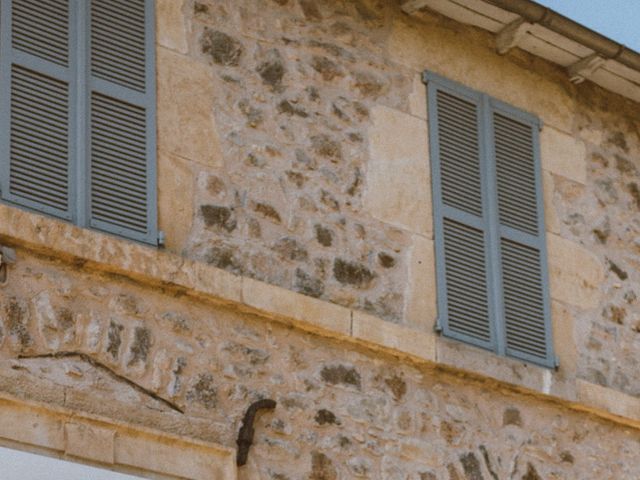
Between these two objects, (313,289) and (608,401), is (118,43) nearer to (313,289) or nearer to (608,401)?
(313,289)

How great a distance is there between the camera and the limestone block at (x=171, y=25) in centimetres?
904

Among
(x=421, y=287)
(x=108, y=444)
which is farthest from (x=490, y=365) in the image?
(x=108, y=444)

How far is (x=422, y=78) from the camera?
32.9ft

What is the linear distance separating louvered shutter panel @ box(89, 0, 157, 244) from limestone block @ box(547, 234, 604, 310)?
8.19 feet

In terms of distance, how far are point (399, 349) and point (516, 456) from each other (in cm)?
84

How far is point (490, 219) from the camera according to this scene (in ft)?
32.6

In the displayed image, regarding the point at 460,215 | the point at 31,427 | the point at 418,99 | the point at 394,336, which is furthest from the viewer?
the point at 418,99

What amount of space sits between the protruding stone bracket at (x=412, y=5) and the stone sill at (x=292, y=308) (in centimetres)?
180

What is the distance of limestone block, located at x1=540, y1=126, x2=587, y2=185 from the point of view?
1045cm

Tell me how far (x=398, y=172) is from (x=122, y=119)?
63.3 inches

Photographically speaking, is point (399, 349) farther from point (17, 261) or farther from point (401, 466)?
point (17, 261)

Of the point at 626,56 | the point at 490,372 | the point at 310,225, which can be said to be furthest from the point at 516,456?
the point at 626,56

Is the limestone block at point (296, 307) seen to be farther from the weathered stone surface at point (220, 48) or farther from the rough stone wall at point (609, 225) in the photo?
the rough stone wall at point (609, 225)

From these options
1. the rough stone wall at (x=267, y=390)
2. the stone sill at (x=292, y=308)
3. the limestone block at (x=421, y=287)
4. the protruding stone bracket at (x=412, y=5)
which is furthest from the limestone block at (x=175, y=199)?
the protruding stone bracket at (x=412, y=5)
